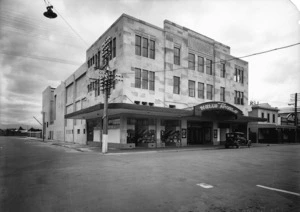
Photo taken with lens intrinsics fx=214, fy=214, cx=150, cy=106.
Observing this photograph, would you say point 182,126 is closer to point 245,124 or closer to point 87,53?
point 245,124

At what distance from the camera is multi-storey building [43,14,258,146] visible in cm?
2320

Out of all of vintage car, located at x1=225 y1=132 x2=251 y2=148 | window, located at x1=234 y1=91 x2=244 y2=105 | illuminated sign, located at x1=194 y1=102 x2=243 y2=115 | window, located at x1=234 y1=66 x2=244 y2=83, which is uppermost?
window, located at x1=234 y1=66 x2=244 y2=83

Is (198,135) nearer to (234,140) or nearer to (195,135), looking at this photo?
(195,135)

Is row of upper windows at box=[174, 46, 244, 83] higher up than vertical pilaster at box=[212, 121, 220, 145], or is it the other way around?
row of upper windows at box=[174, 46, 244, 83]

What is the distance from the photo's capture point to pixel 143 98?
78.6 ft

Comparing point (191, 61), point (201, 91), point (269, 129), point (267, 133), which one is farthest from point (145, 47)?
point (267, 133)

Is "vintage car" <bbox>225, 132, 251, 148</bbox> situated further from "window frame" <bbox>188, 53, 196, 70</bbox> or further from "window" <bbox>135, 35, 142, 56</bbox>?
"window" <bbox>135, 35, 142, 56</bbox>

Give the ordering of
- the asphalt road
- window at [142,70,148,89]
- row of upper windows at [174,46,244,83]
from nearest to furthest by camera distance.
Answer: the asphalt road < window at [142,70,148,89] < row of upper windows at [174,46,244,83]

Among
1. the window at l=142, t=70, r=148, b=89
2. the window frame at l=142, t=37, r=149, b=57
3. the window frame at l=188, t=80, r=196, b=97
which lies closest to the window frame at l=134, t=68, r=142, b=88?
the window at l=142, t=70, r=148, b=89

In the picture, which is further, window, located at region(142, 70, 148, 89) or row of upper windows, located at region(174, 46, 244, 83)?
row of upper windows, located at region(174, 46, 244, 83)

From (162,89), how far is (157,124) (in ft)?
14.0

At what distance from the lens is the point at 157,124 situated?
2542cm

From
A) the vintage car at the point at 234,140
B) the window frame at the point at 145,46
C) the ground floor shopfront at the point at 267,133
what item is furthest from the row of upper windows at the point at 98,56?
the ground floor shopfront at the point at 267,133

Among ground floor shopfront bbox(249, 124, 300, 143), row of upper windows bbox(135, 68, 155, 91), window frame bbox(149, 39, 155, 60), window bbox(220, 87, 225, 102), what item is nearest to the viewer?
row of upper windows bbox(135, 68, 155, 91)
